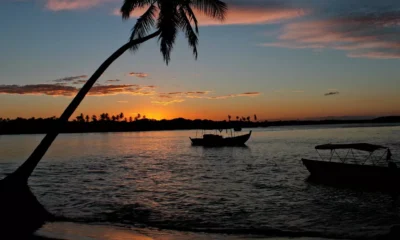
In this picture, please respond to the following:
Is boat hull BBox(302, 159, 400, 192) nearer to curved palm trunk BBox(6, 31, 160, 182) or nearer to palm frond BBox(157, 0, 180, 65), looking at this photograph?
palm frond BBox(157, 0, 180, 65)

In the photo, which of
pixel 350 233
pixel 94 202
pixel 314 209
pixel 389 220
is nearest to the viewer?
pixel 350 233

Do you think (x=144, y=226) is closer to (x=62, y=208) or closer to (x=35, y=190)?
(x=62, y=208)

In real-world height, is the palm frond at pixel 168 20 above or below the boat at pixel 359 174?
above

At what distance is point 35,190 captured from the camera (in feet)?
86.4

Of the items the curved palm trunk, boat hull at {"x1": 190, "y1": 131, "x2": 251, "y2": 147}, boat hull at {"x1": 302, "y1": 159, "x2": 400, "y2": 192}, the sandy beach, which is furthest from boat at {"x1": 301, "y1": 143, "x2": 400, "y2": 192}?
boat hull at {"x1": 190, "y1": 131, "x2": 251, "y2": 147}

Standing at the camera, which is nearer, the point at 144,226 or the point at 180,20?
the point at 144,226

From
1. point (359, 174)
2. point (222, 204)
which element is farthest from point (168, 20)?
point (359, 174)

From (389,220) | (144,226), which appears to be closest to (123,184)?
(144,226)

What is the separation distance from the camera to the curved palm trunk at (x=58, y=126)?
13477mm

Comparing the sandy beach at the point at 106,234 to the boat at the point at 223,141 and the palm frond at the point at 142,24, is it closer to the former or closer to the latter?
the palm frond at the point at 142,24

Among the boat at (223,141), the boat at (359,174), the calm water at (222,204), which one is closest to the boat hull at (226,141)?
the boat at (223,141)

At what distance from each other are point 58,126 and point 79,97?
1326 millimetres

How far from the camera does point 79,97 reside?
1428 centimetres

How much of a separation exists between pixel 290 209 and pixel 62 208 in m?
11.7
